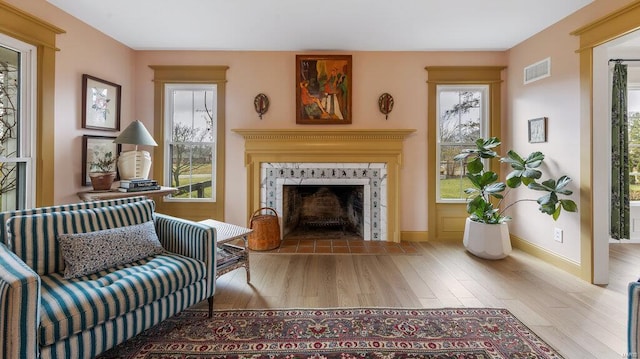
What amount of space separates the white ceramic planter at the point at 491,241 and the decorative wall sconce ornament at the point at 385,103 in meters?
1.82

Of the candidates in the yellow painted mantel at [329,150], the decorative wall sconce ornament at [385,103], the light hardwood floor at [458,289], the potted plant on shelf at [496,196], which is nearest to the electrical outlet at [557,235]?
the potted plant on shelf at [496,196]

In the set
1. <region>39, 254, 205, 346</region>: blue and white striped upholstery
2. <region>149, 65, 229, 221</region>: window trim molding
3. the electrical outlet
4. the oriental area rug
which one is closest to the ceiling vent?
the electrical outlet

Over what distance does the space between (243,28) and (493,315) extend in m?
3.66

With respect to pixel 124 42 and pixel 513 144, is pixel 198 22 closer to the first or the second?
pixel 124 42

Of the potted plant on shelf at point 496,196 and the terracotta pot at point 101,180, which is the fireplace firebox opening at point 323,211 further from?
the terracotta pot at point 101,180

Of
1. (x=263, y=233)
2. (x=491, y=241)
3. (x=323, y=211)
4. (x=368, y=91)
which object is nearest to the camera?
(x=491, y=241)

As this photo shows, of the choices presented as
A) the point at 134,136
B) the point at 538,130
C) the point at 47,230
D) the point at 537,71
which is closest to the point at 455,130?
the point at 538,130

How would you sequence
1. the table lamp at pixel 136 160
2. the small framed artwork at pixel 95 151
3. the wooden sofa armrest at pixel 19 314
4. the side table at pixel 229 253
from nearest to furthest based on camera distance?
the wooden sofa armrest at pixel 19 314, the side table at pixel 229 253, the table lamp at pixel 136 160, the small framed artwork at pixel 95 151

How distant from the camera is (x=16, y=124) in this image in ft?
8.13

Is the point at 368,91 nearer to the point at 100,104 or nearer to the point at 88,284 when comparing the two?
the point at 100,104

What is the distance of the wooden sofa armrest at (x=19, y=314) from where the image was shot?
1130mm

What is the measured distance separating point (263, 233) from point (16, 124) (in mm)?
2552

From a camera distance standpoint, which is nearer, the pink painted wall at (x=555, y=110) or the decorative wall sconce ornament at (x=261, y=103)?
the pink painted wall at (x=555, y=110)

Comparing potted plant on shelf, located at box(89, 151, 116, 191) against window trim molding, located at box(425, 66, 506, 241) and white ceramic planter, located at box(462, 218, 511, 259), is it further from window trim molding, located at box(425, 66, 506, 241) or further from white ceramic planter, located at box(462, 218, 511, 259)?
white ceramic planter, located at box(462, 218, 511, 259)
